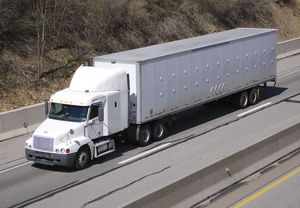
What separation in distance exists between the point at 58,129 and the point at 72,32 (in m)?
14.8

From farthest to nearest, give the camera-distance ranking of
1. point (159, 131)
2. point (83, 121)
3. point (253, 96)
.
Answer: point (253, 96)
point (159, 131)
point (83, 121)

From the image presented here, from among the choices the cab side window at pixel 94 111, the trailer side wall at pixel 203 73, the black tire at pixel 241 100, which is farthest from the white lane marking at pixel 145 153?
the black tire at pixel 241 100

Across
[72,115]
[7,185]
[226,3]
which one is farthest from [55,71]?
[226,3]

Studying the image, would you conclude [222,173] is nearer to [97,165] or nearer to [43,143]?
[97,165]

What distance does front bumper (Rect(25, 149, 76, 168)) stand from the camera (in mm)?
17547

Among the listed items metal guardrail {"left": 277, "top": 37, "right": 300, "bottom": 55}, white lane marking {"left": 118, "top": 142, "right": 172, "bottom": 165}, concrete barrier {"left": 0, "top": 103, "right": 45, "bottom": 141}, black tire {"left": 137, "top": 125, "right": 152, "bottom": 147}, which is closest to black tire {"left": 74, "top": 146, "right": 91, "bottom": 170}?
white lane marking {"left": 118, "top": 142, "right": 172, "bottom": 165}

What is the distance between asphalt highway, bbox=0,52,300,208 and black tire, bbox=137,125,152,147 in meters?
0.26

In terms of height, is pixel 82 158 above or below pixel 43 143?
below

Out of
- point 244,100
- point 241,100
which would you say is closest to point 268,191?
point 241,100

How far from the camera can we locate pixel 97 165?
1859 cm

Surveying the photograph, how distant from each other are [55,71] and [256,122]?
10609mm

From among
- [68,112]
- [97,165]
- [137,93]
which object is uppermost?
[137,93]

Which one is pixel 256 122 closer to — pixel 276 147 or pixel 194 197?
pixel 276 147

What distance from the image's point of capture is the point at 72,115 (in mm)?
18672
